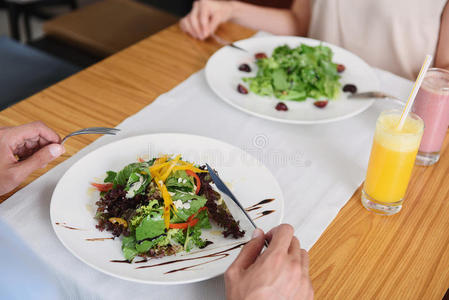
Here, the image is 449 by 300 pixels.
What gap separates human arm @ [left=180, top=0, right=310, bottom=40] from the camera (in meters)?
1.57

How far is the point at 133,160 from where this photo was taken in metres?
0.99

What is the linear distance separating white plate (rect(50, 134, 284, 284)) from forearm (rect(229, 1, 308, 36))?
82 centimetres

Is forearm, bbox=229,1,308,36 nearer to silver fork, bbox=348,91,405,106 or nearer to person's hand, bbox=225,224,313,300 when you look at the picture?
silver fork, bbox=348,91,405,106

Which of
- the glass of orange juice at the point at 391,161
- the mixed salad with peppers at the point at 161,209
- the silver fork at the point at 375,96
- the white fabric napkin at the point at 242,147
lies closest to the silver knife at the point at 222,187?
the mixed salad with peppers at the point at 161,209

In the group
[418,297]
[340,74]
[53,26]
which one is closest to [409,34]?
[340,74]

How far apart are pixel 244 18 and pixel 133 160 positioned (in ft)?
3.05

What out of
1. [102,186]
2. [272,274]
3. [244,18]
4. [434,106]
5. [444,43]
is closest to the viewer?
[272,274]

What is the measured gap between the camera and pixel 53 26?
90.6 inches

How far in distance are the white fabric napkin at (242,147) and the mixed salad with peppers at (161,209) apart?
0.07 m

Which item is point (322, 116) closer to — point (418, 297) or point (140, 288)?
point (418, 297)

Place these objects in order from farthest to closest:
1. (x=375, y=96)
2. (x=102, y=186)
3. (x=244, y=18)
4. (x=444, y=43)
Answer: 1. (x=244, y=18)
2. (x=444, y=43)
3. (x=375, y=96)
4. (x=102, y=186)

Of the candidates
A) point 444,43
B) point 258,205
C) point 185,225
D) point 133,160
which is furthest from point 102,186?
point 444,43

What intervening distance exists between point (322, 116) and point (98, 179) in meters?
0.59

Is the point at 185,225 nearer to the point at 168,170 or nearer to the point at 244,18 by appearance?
the point at 168,170
